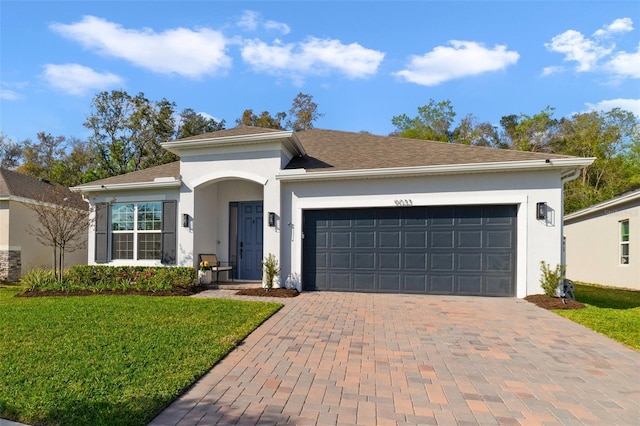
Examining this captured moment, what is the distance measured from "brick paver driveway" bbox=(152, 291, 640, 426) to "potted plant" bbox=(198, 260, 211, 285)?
15.1ft

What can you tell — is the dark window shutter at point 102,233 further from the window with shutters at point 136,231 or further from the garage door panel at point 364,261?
the garage door panel at point 364,261

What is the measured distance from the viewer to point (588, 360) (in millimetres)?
4441

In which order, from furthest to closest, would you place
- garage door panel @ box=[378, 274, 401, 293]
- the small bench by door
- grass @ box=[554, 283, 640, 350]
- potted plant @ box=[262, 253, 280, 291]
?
1. the small bench by door
2. potted plant @ box=[262, 253, 280, 291]
3. garage door panel @ box=[378, 274, 401, 293]
4. grass @ box=[554, 283, 640, 350]

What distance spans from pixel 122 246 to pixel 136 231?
730 millimetres

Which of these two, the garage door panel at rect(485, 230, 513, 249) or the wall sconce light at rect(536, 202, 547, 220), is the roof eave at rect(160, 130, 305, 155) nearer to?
the garage door panel at rect(485, 230, 513, 249)

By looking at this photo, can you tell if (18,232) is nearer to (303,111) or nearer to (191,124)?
(191,124)

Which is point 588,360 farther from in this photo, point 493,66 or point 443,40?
point 493,66

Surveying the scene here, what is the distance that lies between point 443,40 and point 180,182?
31.0 feet

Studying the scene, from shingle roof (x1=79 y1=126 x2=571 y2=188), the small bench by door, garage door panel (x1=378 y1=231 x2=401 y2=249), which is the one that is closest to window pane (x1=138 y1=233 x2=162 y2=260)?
the small bench by door

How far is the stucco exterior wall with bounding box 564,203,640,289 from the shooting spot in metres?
12.3

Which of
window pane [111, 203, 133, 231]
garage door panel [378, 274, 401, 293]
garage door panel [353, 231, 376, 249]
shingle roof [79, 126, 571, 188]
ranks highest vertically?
shingle roof [79, 126, 571, 188]

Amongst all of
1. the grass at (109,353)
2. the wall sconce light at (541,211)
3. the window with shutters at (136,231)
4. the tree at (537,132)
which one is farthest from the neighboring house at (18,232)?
the tree at (537,132)

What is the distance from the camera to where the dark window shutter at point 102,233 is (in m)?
11.2

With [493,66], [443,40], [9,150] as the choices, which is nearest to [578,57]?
[493,66]
